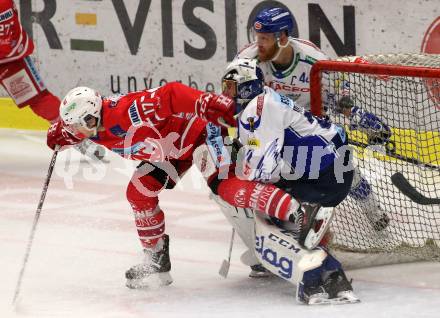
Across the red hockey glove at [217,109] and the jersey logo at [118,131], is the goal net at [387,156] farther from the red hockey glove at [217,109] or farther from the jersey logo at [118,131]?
the jersey logo at [118,131]

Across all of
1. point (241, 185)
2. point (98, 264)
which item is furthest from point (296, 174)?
point (98, 264)

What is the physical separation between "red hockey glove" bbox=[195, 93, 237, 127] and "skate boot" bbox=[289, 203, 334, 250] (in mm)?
409

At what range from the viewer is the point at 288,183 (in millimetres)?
4617

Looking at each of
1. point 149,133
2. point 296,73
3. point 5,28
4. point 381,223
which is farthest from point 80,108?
point 5,28

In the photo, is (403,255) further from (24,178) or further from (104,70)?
(104,70)

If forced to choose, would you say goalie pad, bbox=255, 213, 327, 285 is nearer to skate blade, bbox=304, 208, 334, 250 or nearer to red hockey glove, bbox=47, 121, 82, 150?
skate blade, bbox=304, 208, 334, 250

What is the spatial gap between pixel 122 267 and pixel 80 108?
0.87 m

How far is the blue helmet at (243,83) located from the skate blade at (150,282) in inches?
29.1

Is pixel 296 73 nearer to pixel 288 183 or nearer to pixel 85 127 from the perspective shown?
pixel 288 183

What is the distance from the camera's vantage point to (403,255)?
5000 mm

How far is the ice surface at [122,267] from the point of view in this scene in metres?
4.40

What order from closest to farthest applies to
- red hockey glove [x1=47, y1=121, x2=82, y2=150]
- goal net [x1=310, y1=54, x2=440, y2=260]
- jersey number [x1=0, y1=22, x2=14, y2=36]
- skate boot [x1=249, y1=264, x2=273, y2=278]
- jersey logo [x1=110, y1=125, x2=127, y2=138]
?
jersey logo [x1=110, y1=125, x2=127, y2=138], red hockey glove [x1=47, y1=121, x2=82, y2=150], skate boot [x1=249, y1=264, x2=273, y2=278], goal net [x1=310, y1=54, x2=440, y2=260], jersey number [x1=0, y1=22, x2=14, y2=36]

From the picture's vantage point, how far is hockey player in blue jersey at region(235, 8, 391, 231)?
5148 millimetres

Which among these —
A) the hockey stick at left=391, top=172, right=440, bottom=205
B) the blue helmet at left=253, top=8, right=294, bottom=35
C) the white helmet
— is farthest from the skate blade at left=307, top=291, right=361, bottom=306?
the blue helmet at left=253, top=8, right=294, bottom=35
